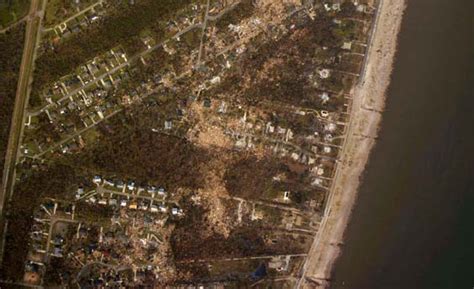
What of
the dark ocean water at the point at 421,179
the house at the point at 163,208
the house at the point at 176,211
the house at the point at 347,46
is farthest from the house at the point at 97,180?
the house at the point at 347,46

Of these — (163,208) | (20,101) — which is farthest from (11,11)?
(163,208)

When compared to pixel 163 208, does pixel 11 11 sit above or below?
above

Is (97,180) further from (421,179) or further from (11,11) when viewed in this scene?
(421,179)

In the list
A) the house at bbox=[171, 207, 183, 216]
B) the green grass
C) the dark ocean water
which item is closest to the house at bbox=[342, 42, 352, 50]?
the dark ocean water

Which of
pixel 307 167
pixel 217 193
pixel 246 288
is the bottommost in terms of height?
pixel 246 288

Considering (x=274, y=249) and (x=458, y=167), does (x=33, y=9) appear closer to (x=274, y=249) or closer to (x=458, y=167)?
(x=274, y=249)

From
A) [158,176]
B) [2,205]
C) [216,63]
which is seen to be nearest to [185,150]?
[158,176]
